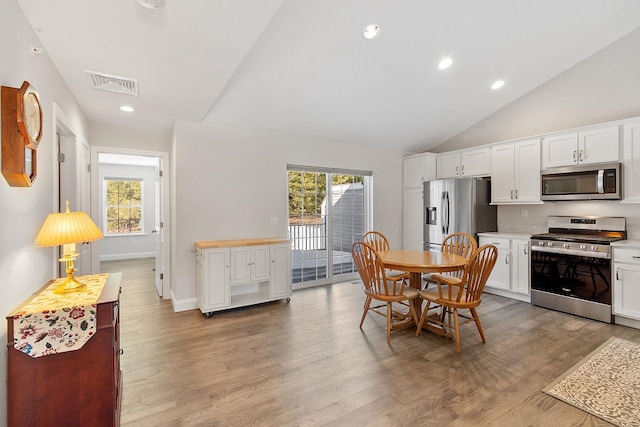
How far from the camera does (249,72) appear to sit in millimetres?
3316

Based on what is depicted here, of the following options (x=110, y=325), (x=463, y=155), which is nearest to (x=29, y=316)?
(x=110, y=325)

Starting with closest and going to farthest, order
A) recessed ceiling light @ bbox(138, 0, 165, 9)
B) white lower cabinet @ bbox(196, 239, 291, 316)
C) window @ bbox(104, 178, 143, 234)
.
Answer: recessed ceiling light @ bbox(138, 0, 165, 9) < white lower cabinet @ bbox(196, 239, 291, 316) < window @ bbox(104, 178, 143, 234)

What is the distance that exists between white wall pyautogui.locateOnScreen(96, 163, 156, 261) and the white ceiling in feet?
15.1

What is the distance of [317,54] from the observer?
10.5 ft

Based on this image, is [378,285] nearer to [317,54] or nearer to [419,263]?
[419,263]

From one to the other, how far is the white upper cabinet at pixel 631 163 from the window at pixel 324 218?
3.33 metres

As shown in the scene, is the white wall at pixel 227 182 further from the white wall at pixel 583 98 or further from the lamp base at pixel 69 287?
the white wall at pixel 583 98

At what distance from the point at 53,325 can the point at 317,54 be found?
3.05 meters

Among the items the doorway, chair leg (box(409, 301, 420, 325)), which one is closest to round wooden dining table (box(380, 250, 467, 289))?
chair leg (box(409, 301, 420, 325))

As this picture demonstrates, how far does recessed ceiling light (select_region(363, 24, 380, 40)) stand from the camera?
2957 millimetres

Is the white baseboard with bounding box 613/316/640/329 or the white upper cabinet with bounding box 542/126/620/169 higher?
the white upper cabinet with bounding box 542/126/620/169

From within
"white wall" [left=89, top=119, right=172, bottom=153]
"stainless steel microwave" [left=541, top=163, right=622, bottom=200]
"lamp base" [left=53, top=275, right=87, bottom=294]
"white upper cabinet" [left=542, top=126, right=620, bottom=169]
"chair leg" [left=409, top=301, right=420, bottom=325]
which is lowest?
"chair leg" [left=409, top=301, right=420, bottom=325]

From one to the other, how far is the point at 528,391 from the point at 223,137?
4145 mm

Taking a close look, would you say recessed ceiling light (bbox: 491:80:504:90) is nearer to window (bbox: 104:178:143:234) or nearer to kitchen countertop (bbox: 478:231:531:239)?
kitchen countertop (bbox: 478:231:531:239)
